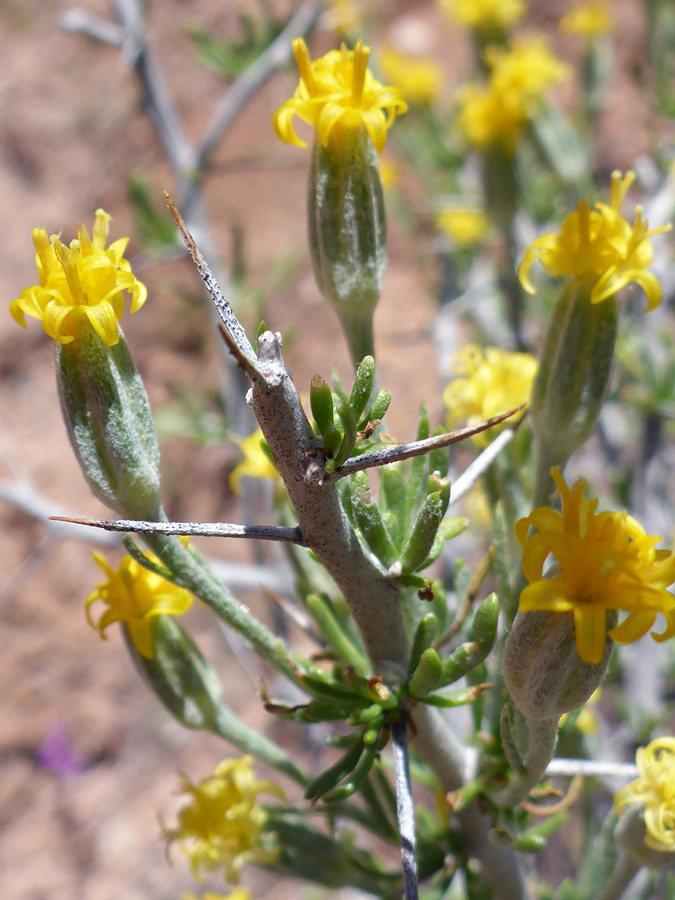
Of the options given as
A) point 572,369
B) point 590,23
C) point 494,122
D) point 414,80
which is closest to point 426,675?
point 572,369

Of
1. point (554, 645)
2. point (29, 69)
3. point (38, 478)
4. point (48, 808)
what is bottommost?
point (48, 808)

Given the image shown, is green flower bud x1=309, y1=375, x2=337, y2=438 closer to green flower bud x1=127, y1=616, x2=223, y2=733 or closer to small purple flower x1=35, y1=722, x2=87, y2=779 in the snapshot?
green flower bud x1=127, y1=616, x2=223, y2=733

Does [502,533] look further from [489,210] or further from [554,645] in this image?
[489,210]

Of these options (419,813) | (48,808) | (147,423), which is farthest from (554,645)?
(48,808)

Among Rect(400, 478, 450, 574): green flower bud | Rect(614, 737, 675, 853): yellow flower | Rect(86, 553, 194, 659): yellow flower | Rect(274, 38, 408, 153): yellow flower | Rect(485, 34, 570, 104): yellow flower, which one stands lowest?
Rect(614, 737, 675, 853): yellow flower

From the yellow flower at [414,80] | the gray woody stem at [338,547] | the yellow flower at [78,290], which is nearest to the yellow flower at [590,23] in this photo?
the yellow flower at [414,80]

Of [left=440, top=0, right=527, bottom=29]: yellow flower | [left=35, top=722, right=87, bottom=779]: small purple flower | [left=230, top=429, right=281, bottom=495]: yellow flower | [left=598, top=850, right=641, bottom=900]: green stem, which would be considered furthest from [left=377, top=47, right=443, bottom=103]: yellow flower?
[left=35, top=722, right=87, bottom=779]: small purple flower

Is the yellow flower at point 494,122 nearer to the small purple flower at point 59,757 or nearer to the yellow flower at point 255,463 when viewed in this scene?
the yellow flower at point 255,463
